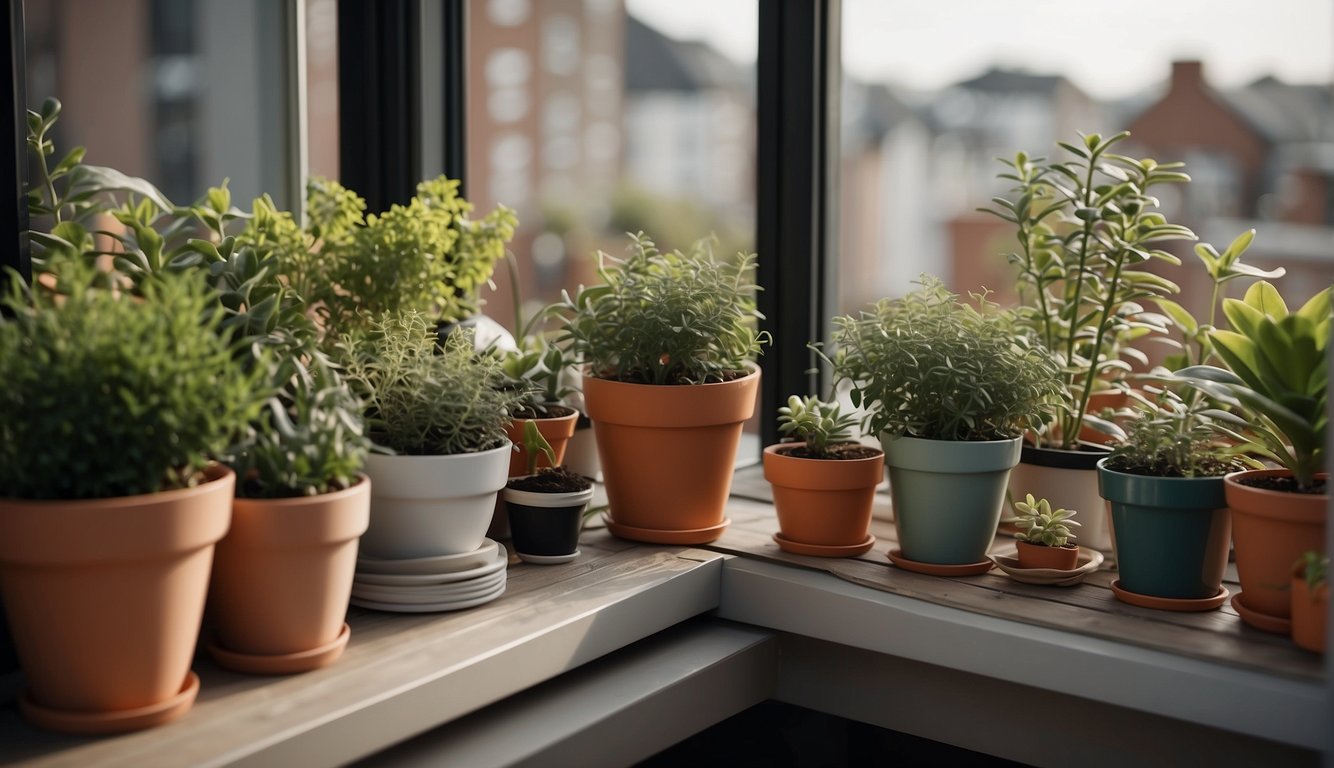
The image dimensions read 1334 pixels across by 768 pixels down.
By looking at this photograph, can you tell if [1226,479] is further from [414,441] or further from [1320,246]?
[1320,246]

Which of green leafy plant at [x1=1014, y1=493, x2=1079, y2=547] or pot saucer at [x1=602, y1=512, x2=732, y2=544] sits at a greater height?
green leafy plant at [x1=1014, y1=493, x2=1079, y2=547]

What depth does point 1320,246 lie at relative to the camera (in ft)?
64.6

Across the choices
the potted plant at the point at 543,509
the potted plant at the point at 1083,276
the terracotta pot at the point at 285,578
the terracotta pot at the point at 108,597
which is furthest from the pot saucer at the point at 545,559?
the potted plant at the point at 1083,276

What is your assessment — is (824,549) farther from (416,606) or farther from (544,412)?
(416,606)

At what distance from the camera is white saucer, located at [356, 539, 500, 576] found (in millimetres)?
1241

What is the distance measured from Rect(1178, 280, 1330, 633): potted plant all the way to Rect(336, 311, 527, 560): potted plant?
0.82 meters

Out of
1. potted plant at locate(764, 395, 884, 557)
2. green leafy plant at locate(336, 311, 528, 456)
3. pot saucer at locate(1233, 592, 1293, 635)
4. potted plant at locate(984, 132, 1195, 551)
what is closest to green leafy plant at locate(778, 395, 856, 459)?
potted plant at locate(764, 395, 884, 557)

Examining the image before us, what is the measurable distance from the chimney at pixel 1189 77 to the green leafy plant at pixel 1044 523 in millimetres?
25747

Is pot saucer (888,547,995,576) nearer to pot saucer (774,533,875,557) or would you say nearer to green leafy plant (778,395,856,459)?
pot saucer (774,533,875,557)

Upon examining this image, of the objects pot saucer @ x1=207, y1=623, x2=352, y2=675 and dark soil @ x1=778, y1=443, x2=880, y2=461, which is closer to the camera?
pot saucer @ x1=207, y1=623, x2=352, y2=675

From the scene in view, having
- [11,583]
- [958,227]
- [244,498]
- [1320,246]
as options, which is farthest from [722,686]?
[958,227]

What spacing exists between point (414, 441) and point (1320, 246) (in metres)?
22.2

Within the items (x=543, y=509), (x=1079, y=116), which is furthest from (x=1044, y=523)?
(x=1079, y=116)

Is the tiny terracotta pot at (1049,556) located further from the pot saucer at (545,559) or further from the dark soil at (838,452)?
the pot saucer at (545,559)
